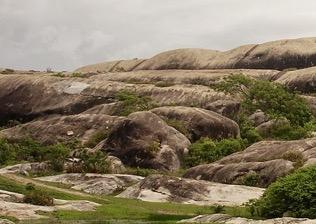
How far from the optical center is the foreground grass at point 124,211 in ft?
135

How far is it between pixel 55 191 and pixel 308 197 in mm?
21753

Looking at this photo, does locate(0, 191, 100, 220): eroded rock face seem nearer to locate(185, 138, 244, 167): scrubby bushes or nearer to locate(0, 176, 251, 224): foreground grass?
locate(0, 176, 251, 224): foreground grass

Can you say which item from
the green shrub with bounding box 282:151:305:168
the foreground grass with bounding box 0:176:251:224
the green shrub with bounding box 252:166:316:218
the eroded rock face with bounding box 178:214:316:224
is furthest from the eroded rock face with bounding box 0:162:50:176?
the green shrub with bounding box 252:166:316:218

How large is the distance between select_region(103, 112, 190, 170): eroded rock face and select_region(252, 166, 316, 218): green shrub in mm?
29323

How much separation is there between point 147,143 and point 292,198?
112ft

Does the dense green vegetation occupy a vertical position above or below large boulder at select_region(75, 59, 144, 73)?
below

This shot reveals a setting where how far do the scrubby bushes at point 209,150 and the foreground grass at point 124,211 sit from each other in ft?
67.9


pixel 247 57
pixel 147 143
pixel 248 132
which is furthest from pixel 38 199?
pixel 247 57

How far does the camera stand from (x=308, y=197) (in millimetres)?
39000

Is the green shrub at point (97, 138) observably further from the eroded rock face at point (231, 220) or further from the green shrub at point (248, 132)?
the eroded rock face at point (231, 220)

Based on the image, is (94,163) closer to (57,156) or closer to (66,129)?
(57,156)

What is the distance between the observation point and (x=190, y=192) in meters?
53.5

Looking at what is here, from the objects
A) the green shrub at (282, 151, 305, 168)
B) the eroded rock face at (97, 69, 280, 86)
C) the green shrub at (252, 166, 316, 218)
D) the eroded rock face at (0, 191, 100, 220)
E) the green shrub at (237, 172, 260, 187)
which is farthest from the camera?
the eroded rock face at (97, 69, 280, 86)

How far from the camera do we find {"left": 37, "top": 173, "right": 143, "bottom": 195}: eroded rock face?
57.9 meters
